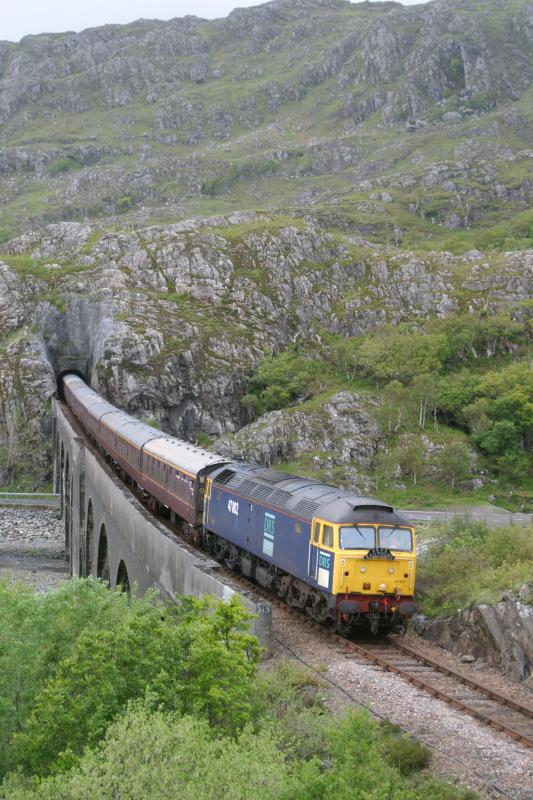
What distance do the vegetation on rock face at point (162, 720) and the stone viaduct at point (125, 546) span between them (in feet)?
10.4

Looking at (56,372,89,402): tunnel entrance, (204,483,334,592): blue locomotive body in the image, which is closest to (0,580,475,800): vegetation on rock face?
(204,483,334,592): blue locomotive body

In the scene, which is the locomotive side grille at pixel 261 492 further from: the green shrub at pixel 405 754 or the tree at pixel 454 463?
the tree at pixel 454 463

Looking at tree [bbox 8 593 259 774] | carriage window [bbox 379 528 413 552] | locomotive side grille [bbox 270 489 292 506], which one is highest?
tree [bbox 8 593 259 774]

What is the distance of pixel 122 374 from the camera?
78.9 meters

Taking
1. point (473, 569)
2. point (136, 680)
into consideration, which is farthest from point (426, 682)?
point (136, 680)

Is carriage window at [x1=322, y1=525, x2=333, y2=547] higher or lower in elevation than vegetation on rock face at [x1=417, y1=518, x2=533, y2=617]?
higher

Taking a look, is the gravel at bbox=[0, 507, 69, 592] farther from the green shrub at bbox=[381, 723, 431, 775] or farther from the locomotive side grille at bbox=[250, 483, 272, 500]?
the green shrub at bbox=[381, 723, 431, 775]

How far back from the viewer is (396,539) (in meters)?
21.9

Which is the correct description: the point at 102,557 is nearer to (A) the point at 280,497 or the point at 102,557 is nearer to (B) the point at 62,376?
(A) the point at 280,497

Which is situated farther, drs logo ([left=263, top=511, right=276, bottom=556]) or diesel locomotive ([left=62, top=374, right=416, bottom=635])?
drs logo ([left=263, top=511, right=276, bottom=556])

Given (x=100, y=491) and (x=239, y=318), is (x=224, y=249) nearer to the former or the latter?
(x=239, y=318)

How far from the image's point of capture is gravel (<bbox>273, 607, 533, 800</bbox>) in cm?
1227

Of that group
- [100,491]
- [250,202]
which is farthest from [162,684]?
[250,202]

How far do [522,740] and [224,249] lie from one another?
83.2 metres
